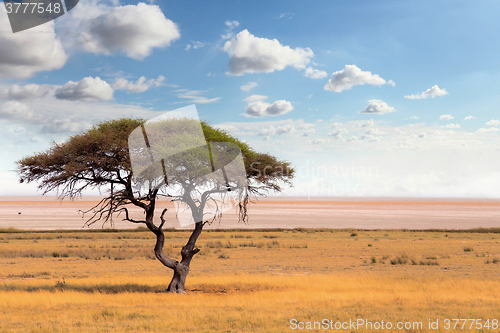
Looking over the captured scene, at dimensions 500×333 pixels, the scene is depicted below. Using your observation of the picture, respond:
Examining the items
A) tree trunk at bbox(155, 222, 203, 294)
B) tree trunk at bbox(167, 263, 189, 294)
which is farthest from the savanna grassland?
Result: tree trunk at bbox(155, 222, 203, 294)

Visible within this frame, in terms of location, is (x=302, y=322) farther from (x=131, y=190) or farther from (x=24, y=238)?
(x=24, y=238)

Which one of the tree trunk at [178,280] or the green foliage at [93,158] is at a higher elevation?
the green foliage at [93,158]

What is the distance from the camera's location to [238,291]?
1938 centimetres

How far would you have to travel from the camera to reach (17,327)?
11914 millimetres

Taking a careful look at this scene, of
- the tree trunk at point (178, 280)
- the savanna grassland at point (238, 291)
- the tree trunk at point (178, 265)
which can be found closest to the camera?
the savanna grassland at point (238, 291)

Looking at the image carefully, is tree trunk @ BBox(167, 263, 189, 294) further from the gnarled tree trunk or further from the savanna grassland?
the savanna grassland

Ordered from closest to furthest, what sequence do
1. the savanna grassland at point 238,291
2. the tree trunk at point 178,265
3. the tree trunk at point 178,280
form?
the savanna grassland at point 238,291 → the tree trunk at point 178,265 → the tree trunk at point 178,280

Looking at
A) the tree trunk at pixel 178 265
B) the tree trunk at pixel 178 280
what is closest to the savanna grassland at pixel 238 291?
the tree trunk at pixel 178 280

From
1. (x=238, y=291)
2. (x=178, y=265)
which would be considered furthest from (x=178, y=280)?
(x=238, y=291)

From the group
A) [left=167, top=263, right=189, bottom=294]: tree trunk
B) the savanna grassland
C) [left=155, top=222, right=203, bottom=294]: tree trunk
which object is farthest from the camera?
[left=167, top=263, right=189, bottom=294]: tree trunk

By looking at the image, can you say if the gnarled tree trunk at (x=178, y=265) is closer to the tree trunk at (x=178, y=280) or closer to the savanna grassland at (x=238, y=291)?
the tree trunk at (x=178, y=280)

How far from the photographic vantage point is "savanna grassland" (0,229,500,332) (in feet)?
41.5

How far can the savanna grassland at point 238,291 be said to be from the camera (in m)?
12.7

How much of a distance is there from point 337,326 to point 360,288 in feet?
27.0
